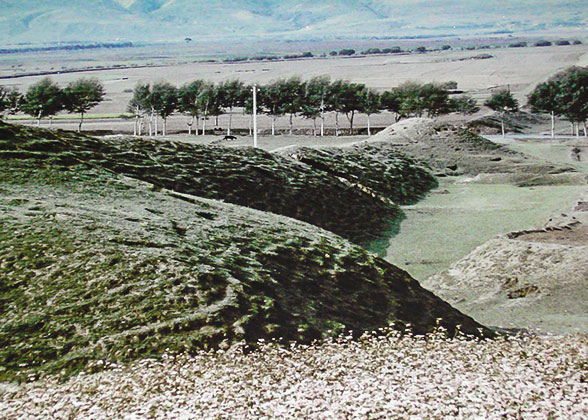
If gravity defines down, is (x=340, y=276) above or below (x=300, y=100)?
below

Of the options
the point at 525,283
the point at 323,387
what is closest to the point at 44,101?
the point at 525,283

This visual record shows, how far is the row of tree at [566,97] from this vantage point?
247 ft

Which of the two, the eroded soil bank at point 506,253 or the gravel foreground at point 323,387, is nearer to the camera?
the gravel foreground at point 323,387

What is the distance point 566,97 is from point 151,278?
2840 inches

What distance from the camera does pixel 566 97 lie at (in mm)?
77312

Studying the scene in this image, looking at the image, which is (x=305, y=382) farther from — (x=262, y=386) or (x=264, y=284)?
(x=264, y=284)

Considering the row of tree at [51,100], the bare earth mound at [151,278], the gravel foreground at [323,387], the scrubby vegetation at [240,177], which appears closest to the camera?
the gravel foreground at [323,387]

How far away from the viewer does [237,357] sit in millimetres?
12008

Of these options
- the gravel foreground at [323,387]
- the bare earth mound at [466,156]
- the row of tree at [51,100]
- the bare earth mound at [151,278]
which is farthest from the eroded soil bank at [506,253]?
the row of tree at [51,100]

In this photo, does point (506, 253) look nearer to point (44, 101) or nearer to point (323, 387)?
point (323, 387)

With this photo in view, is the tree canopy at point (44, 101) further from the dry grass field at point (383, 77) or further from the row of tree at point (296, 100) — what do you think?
the dry grass field at point (383, 77)

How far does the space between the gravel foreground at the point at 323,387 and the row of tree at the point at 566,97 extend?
68.3 meters

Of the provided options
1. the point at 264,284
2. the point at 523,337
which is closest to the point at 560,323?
the point at 523,337

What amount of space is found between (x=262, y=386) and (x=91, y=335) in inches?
127
